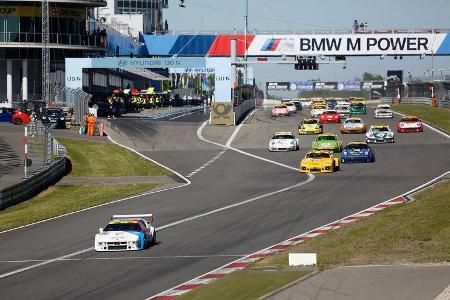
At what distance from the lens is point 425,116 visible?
89.2 m

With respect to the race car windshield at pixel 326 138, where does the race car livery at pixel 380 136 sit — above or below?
below

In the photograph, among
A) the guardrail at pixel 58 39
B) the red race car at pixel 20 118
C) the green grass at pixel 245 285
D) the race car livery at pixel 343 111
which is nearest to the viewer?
the green grass at pixel 245 285

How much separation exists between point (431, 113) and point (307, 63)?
589 inches

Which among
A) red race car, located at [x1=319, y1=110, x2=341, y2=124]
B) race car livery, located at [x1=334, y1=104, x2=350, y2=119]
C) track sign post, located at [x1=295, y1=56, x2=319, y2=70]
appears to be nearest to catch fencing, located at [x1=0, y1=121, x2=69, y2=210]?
red race car, located at [x1=319, y1=110, x2=341, y2=124]

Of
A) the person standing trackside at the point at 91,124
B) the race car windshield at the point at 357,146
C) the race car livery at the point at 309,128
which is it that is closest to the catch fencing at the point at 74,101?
the person standing trackside at the point at 91,124

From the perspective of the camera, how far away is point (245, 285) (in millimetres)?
22297

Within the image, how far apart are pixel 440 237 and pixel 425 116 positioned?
61955mm

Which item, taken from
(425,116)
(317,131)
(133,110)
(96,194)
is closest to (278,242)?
(96,194)

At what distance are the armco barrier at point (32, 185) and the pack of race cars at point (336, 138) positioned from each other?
1181 centimetres

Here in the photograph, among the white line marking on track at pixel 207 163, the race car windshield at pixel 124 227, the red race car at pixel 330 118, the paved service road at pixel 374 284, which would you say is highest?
the paved service road at pixel 374 284

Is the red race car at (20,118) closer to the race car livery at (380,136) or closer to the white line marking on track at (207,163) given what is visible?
the white line marking on track at (207,163)

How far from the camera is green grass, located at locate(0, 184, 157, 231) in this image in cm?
3821

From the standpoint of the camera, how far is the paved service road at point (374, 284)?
1998cm

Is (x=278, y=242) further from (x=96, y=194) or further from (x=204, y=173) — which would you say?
(x=204, y=173)
